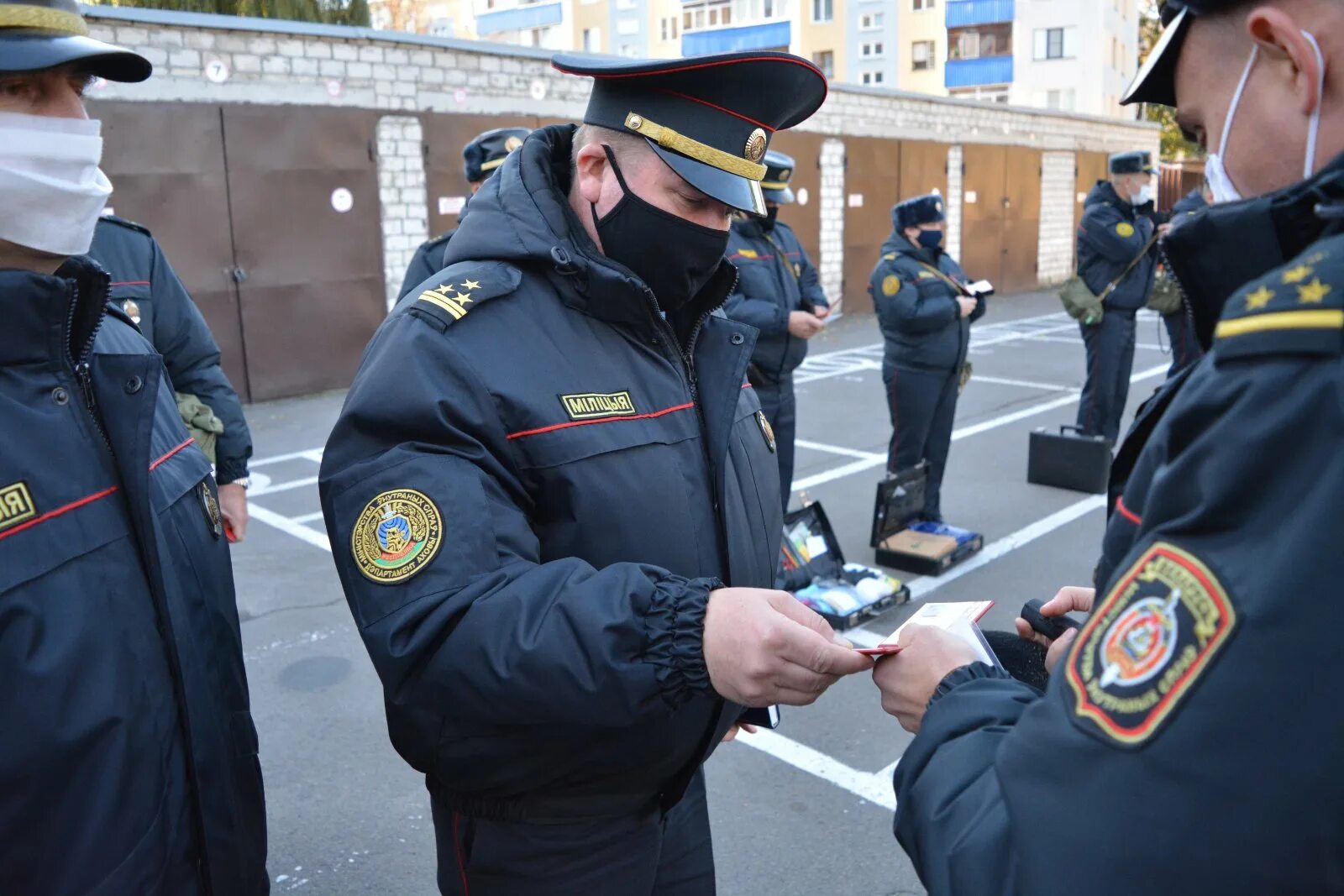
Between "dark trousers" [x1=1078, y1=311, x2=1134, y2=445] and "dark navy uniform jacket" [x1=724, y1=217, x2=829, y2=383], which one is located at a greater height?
"dark navy uniform jacket" [x1=724, y1=217, x2=829, y2=383]

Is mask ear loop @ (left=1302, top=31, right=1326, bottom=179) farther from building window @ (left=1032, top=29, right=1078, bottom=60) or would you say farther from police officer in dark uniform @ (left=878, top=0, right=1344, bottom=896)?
building window @ (left=1032, top=29, right=1078, bottom=60)

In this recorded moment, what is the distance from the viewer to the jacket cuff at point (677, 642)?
59.5 inches

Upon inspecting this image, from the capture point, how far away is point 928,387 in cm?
611

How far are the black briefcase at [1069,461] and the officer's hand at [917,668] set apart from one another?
6.20m

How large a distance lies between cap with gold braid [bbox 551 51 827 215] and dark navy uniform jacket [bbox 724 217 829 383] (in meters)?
3.39

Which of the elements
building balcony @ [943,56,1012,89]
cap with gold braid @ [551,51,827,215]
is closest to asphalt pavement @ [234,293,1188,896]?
cap with gold braid @ [551,51,827,215]

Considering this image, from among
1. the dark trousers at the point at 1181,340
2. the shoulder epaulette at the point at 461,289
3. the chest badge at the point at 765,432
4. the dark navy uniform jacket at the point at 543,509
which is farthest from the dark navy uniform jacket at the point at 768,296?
the shoulder epaulette at the point at 461,289

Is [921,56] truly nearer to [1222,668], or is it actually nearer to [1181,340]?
[1181,340]

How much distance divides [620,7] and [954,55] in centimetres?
1828

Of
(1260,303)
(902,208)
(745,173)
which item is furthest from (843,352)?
(1260,303)

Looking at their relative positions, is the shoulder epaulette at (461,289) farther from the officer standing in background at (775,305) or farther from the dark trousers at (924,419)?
the dark trousers at (924,419)

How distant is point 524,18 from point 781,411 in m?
60.2

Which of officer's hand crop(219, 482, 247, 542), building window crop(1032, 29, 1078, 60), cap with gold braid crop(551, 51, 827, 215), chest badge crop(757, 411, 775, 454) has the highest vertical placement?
building window crop(1032, 29, 1078, 60)

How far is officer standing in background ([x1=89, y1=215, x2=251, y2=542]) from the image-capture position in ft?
11.0
